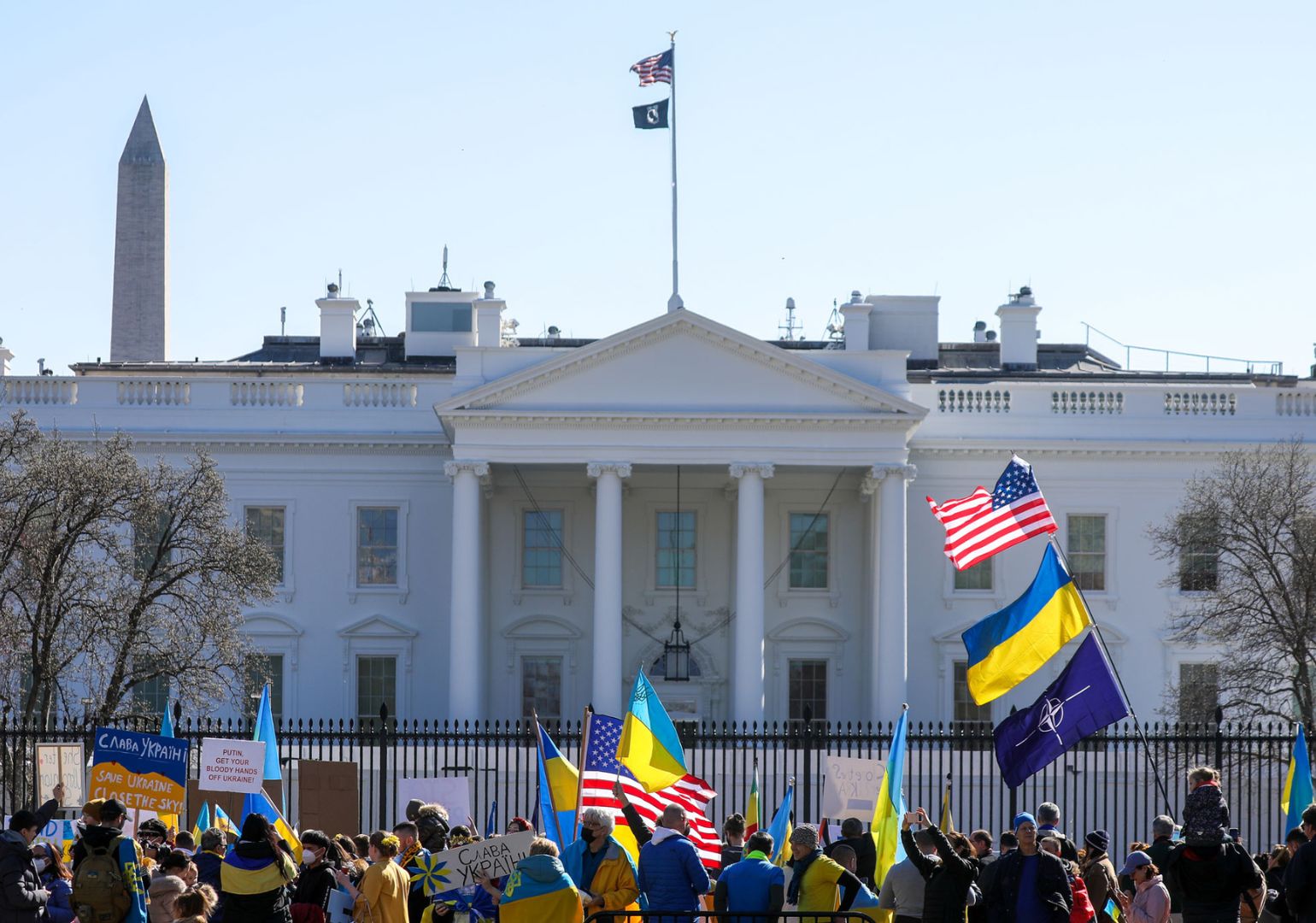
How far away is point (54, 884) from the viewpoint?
48.8 feet


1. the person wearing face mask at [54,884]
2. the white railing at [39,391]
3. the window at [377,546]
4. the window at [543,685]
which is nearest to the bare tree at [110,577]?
the white railing at [39,391]

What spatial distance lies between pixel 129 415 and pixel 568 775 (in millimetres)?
28272

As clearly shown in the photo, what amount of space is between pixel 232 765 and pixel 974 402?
27437mm

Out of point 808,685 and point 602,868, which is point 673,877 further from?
point 808,685

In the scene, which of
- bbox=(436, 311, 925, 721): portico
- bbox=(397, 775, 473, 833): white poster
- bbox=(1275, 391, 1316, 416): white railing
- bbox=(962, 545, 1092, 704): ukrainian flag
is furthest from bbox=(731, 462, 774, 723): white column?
bbox=(962, 545, 1092, 704): ukrainian flag

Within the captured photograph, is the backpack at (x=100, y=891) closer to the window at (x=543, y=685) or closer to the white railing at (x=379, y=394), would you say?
the window at (x=543, y=685)

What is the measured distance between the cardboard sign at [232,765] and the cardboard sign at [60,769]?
361 cm

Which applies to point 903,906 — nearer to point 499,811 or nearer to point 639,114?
point 499,811

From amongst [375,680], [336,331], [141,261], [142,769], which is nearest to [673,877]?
[142,769]

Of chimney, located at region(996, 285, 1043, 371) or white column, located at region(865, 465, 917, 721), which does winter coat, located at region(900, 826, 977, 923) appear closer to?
white column, located at region(865, 465, 917, 721)

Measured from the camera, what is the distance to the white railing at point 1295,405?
44.5 meters

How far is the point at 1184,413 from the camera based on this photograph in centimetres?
4459

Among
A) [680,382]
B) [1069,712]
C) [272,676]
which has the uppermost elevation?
[680,382]

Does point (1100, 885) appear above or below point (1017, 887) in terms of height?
below
